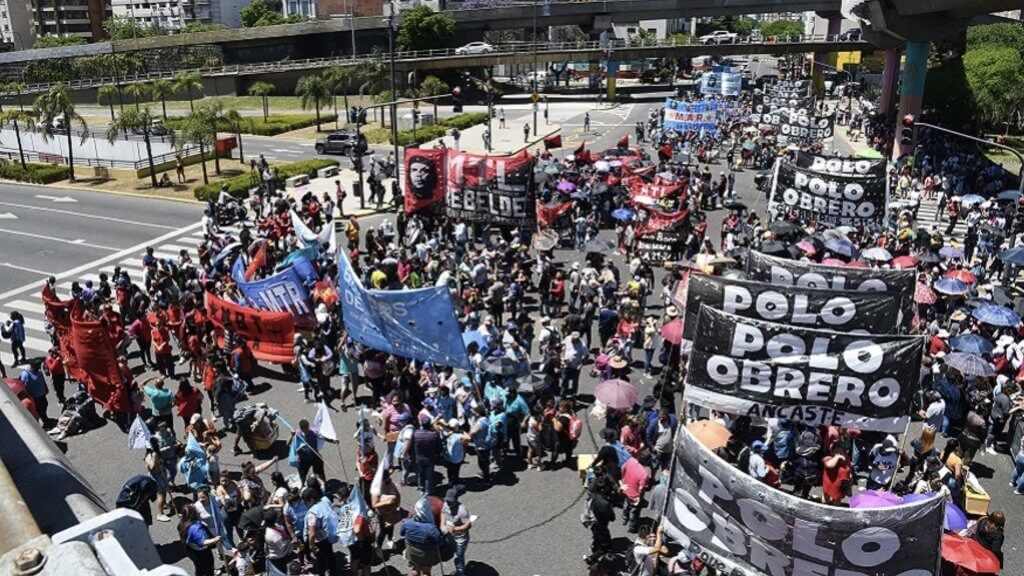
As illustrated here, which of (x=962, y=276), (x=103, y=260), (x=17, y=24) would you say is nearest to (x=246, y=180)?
(x=103, y=260)

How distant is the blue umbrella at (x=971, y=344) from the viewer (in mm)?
15656

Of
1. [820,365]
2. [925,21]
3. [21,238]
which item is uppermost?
[925,21]

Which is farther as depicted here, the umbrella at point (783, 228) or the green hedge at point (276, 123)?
the green hedge at point (276, 123)

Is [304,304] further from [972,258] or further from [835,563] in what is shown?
[972,258]

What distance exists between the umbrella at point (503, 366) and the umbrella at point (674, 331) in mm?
3241

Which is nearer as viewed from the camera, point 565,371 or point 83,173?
point 565,371

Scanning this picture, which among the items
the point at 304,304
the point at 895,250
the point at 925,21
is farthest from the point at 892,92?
the point at 304,304

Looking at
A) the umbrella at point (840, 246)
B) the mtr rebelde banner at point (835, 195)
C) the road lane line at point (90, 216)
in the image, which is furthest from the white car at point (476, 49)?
the umbrella at point (840, 246)

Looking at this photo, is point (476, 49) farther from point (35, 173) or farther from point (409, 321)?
point (409, 321)

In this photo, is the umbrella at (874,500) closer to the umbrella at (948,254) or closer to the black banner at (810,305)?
the black banner at (810,305)

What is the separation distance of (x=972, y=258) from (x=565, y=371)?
17454 millimetres

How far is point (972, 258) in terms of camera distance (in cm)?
2638

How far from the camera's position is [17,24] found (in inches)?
4727

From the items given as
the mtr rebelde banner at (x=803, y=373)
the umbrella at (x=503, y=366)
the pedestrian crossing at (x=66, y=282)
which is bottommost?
the pedestrian crossing at (x=66, y=282)
